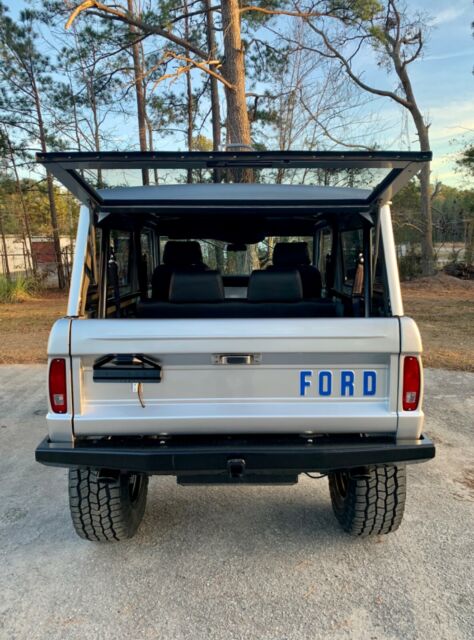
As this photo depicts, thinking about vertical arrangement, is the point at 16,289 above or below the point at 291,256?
below

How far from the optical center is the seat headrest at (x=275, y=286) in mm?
3254

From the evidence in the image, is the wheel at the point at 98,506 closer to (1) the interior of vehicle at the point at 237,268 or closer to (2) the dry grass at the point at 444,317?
(1) the interior of vehicle at the point at 237,268

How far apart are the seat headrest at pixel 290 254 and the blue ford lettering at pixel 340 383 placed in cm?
242

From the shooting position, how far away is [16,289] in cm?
1495

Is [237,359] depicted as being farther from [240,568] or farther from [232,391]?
[240,568]

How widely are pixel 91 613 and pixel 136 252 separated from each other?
2.94m

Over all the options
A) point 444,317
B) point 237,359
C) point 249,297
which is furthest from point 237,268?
point 444,317

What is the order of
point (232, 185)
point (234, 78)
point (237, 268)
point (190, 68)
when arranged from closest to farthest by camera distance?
point (232, 185)
point (237, 268)
point (190, 68)
point (234, 78)

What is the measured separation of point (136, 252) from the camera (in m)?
4.48

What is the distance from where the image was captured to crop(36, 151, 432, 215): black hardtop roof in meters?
2.35

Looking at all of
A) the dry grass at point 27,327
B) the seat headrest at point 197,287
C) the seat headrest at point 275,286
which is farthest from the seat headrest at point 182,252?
the dry grass at point 27,327

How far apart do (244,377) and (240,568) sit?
1074 millimetres

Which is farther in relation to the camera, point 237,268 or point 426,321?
point 426,321

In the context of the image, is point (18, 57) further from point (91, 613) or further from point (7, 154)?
point (91, 613)
